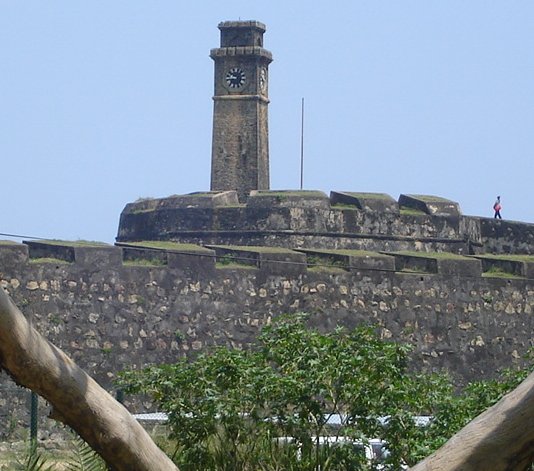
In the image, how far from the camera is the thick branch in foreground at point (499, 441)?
8133mm

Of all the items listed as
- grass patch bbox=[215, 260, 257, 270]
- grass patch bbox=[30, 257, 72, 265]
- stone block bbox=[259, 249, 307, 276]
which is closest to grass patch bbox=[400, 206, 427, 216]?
stone block bbox=[259, 249, 307, 276]

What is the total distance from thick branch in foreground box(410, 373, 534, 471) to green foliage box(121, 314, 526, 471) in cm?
362

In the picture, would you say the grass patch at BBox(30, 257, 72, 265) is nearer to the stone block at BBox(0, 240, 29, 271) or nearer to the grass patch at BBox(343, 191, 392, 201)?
the stone block at BBox(0, 240, 29, 271)

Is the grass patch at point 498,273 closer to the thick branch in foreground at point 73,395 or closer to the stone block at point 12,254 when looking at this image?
the stone block at point 12,254

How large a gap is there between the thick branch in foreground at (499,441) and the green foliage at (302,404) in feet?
11.9

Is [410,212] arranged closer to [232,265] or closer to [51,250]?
[232,265]

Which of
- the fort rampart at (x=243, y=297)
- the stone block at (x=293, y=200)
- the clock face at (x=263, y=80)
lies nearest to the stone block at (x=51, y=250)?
the fort rampart at (x=243, y=297)

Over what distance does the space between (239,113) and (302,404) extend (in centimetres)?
2727

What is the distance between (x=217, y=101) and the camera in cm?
3956

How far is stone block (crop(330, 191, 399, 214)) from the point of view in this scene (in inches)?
1159

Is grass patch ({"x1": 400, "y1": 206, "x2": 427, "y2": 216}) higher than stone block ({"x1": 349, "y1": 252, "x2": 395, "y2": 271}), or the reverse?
grass patch ({"x1": 400, "y1": 206, "x2": 427, "y2": 216})

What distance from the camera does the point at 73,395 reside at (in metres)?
7.93

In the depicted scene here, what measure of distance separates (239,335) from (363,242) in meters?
7.38

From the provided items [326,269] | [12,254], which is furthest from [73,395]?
[326,269]
